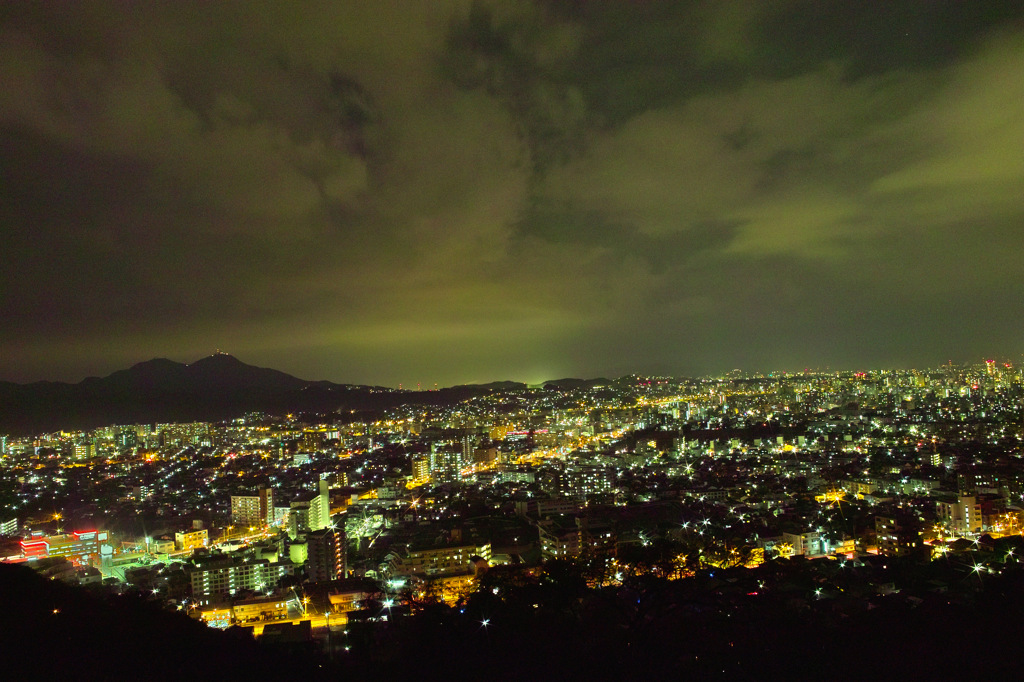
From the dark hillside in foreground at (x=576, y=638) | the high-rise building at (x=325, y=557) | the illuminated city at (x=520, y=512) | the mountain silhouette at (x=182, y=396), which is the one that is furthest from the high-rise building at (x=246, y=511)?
the mountain silhouette at (x=182, y=396)

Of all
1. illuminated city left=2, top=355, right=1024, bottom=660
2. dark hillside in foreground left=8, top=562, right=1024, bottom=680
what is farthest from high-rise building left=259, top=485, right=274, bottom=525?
dark hillside in foreground left=8, top=562, right=1024, bottom=680

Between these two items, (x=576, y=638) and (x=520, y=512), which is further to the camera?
(x=520, y=512)

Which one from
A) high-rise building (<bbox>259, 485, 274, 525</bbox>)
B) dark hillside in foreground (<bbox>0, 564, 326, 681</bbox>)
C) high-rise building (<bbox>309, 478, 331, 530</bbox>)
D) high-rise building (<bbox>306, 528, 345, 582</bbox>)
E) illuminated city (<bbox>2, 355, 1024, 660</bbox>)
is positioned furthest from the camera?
high-rise building (<bbox>259, 485, 274, 525</bbox>)

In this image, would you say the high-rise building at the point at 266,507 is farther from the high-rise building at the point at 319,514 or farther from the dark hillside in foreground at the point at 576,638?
the dark hillside in foreground at the point at 576,638

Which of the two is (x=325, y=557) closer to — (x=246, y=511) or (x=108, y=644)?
(x=108, y=644)

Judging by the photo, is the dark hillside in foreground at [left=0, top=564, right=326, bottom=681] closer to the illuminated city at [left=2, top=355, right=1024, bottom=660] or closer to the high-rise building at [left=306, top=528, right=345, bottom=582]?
the illuminated city at [left=2, top=355, right=1024, bottom=660]

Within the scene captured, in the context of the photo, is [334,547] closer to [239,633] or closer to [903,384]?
[239,633]

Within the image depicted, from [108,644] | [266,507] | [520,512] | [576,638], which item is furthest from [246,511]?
[576,638]

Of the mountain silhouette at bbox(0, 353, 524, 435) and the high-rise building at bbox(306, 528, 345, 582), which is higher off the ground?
the mountain silhouette at bbox(0, 353, 524, 435)

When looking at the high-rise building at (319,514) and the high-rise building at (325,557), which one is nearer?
the high-rise building at (325,557)

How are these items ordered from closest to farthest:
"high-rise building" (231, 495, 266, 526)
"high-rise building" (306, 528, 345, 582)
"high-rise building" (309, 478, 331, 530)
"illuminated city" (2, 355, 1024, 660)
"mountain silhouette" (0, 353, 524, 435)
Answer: "illuminated city" (2, 355, 1024, 660), "high-rise building" (306, 528, 345, 582), "high-rise building" (309, 478, 331, 530), "high-rise building" (231, 495, 266, 526), "mountain silhouette" (0, 353, 524, 435)

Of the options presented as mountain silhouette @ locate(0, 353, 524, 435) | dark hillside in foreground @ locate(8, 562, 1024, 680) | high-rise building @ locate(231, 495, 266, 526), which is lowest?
high-rise building @ locate(231, 495, 266, 526)
